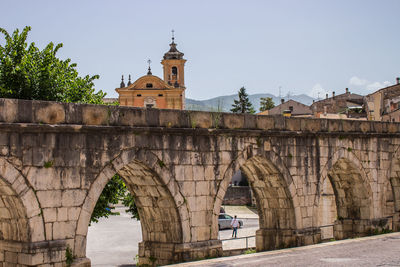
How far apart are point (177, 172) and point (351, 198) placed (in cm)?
890

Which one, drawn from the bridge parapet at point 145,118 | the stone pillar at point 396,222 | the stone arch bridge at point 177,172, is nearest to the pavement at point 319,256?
the stone arch bridge at point 177,172

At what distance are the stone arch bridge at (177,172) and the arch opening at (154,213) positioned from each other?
30 mm

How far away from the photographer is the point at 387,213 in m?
21.6

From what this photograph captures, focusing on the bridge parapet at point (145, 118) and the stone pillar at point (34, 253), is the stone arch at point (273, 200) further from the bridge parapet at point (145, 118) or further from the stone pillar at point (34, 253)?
the stone pillar at point (34, 253)

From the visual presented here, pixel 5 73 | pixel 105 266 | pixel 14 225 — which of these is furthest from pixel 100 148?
pixel 105 266

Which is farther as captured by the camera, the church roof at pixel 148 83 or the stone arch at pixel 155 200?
the church roof at pixel 148 83

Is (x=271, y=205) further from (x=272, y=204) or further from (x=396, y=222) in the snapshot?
(x=396, y=222)

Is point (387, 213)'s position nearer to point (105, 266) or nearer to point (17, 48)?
point (105, 266)

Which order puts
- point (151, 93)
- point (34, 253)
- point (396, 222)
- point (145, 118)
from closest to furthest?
1. point (34, 253)
2. point (145, 118)
3. point (396, 222)
4. point (151, 93)

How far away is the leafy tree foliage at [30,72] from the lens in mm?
17828

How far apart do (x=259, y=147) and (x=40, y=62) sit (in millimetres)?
7323

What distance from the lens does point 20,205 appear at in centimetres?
1133

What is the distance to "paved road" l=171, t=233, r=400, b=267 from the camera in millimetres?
13602

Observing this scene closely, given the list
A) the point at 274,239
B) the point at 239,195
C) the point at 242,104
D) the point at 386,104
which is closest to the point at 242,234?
the point at 274,239
